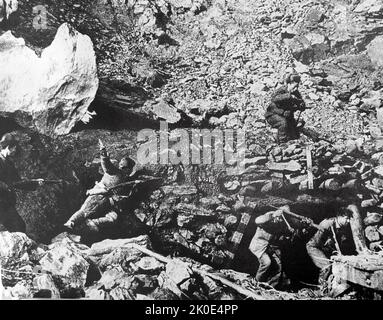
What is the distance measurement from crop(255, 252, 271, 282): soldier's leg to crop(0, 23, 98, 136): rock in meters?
1.92

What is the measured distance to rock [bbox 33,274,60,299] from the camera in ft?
10.5

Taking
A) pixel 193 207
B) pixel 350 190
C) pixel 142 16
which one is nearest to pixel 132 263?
pixel 193 207

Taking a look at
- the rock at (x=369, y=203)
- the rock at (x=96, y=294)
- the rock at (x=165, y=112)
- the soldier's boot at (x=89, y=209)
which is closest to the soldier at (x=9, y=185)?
the soldier's boot at (x=89, y=209)

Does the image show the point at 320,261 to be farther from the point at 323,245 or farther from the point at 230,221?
the point at 230,221

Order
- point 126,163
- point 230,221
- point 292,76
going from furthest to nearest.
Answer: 1. point 292,76
2. point 126,163
3. point 230,221

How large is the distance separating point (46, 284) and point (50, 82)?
1.69 metres

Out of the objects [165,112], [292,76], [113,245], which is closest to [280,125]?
[292,76]

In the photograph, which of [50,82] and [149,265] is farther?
[50,82]

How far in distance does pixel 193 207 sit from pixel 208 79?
3.71 ft

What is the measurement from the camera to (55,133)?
11.5 ft

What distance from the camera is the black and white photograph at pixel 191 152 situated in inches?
127

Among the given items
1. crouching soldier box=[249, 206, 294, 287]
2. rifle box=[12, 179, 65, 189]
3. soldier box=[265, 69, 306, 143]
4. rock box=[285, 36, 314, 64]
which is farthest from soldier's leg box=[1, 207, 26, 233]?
rock box=[285, 36, 314, 64]

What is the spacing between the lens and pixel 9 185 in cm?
338
